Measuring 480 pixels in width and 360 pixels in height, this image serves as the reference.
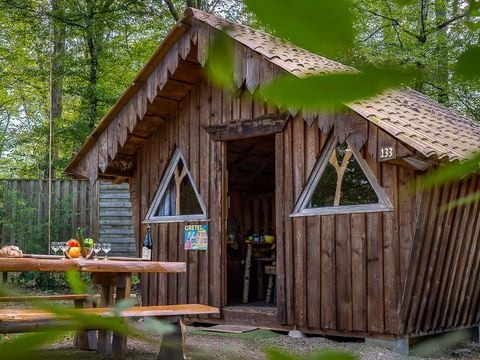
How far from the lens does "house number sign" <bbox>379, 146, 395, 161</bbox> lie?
6.00 metres

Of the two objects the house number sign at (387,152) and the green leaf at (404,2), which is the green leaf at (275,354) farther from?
the house number sign at (387,152)

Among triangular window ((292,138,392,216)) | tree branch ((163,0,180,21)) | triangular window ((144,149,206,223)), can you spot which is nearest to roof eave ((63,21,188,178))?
triangular window ((144,149,206,223))

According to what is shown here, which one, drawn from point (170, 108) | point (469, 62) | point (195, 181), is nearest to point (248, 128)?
point (195, 181)

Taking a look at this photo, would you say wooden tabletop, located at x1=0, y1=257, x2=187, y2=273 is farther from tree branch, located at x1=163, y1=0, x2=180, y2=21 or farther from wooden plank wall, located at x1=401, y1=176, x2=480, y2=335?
A: tree branch, located at x1=163, y1=0, x2=180, y2=21

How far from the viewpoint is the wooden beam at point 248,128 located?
7582mm

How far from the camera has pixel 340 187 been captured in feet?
22.9

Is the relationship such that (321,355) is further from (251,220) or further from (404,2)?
(251,220)

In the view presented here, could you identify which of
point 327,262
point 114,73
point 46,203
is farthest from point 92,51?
point 327,262

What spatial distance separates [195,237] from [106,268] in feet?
8.71

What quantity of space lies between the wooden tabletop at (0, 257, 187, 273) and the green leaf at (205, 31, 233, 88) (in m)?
4.24

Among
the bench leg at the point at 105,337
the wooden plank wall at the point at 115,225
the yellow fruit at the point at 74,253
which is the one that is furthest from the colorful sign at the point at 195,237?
the wooden plank wall at the point at 115,225

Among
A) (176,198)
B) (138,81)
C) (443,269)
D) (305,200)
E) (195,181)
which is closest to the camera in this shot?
(443,269)

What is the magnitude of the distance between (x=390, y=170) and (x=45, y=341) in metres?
6.38

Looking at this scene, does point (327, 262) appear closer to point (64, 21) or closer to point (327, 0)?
point (327, 0)
